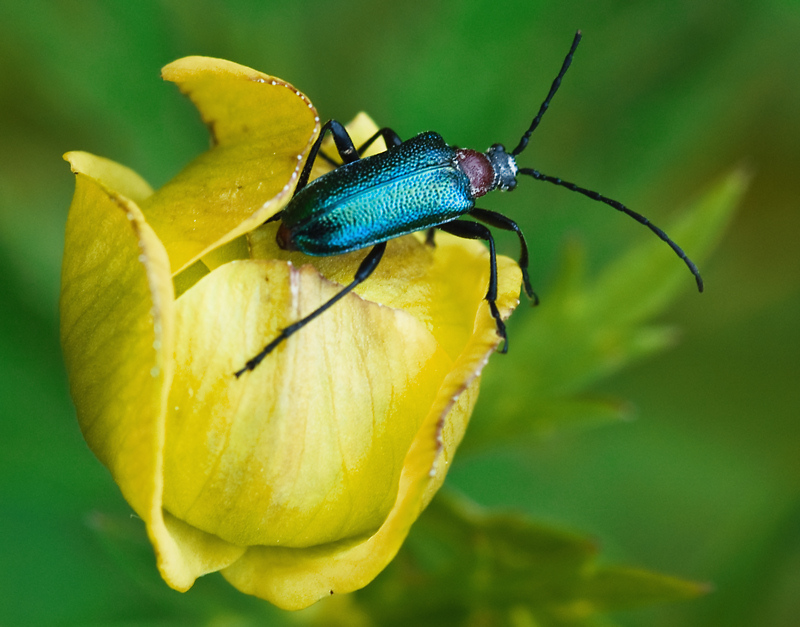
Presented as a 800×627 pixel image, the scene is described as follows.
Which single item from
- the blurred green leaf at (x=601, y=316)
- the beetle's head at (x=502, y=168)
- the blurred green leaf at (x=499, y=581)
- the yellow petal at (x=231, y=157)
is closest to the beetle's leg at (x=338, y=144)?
the yellow petal at (x=231, y=157)

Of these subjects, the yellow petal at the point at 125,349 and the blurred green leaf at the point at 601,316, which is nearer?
the yellow petal at the point at 125,349

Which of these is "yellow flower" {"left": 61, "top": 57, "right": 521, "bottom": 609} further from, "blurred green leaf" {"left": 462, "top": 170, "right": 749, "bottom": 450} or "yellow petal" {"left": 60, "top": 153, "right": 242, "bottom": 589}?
"blurred green leaf" {"left": 462, "top": 170, "right": 749, "bottom": 450}

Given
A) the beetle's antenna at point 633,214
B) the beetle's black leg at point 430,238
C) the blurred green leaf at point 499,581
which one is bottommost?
the blurred green leaf at point 499,581

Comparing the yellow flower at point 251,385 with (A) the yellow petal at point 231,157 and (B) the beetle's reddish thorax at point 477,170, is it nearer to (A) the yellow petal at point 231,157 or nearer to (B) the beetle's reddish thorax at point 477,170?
(A) the yellow petal at point 231,157

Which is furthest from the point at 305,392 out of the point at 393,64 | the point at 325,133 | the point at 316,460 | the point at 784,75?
the point at 784,75

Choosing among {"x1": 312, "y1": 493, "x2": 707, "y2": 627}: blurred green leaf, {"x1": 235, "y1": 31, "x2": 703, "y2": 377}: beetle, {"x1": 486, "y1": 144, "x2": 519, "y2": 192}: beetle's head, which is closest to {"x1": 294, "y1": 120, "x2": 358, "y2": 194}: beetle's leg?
{"x1": 235, "y1": 31, "x2": 703, "y2": 377}: beetle

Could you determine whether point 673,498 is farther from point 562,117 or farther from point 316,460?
point 316,460
